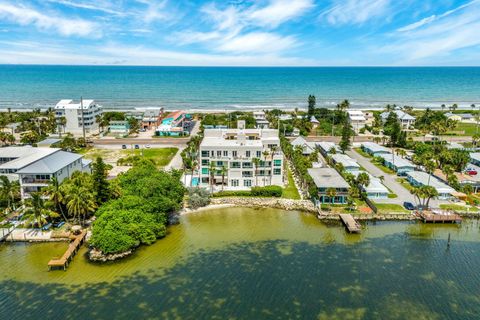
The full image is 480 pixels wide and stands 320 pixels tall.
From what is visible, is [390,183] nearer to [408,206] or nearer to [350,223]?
[408,206]

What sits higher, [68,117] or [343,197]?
[68,117]

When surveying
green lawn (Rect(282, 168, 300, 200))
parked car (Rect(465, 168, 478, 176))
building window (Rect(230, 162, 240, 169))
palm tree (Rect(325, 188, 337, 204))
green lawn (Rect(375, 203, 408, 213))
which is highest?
building window (Rect(230, 162, 240, 169))

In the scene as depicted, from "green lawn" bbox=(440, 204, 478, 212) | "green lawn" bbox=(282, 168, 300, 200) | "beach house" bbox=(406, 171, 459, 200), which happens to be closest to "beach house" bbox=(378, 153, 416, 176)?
"beach house" bbox=(406, 171, 459, 200)

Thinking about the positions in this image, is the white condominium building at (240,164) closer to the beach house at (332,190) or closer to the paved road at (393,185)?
the beach house at (332,190)

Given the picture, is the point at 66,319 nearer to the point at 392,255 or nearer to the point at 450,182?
the point at 392,255

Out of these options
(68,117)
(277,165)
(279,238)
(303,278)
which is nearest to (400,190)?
(277,165)

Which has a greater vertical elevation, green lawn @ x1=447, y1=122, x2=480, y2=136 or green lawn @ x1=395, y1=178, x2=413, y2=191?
green lawn @ x1=447, y1=122, x2=480, y2=136

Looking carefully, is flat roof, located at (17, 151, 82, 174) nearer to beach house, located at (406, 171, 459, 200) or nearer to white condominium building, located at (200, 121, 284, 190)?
white condominium building, located at (200, 121, 284, 190)
